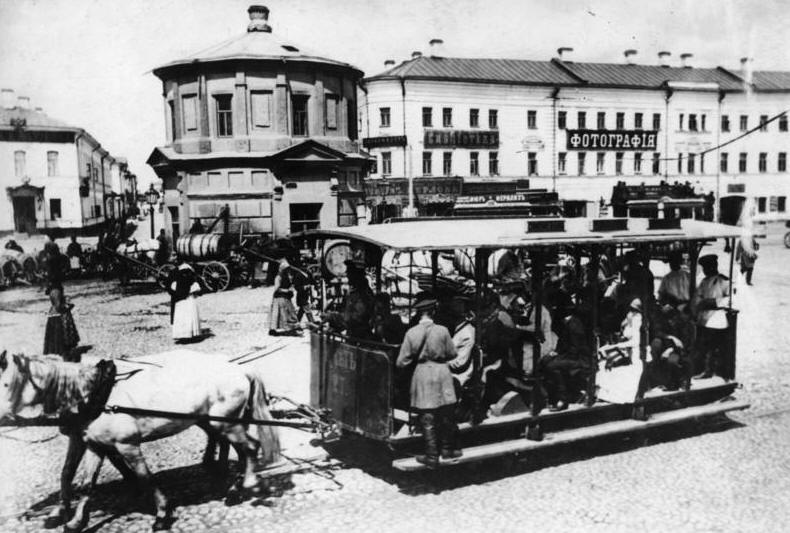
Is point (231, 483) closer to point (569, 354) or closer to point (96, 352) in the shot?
point (569, 354)

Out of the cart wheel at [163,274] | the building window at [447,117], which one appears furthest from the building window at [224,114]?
the building window at [447,117]

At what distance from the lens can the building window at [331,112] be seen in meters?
29.5

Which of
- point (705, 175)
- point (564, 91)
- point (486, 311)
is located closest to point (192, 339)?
point (486, 311)

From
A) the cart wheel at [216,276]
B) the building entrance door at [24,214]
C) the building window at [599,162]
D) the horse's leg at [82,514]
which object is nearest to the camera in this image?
the horse's leg at [82,514]

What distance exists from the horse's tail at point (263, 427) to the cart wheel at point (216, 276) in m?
15.3

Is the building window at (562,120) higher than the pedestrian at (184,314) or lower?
higher

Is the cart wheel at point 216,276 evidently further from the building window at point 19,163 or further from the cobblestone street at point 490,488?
the building window at point 19,163

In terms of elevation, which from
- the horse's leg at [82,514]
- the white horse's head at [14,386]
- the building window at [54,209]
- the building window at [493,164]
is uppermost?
the building window at [493,164]

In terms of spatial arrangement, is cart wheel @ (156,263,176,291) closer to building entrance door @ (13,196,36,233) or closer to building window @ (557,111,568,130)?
building entrance door @ (13,196,36,233)

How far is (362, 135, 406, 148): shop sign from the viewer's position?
135 ft

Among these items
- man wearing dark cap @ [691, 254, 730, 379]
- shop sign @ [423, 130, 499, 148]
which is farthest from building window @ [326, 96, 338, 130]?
man wearing dark cap @ [691, 254, 730, 379]

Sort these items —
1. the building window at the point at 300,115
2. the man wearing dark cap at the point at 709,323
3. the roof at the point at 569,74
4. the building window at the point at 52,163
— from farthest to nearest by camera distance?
the roof at the point at 569,74, the building window at the point at 52,163, the building window at the point at 300,115, the man wearing dark cap at the point at 709,323

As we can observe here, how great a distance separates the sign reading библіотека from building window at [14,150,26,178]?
33945 mm

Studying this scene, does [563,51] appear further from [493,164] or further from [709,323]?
[709,323]
